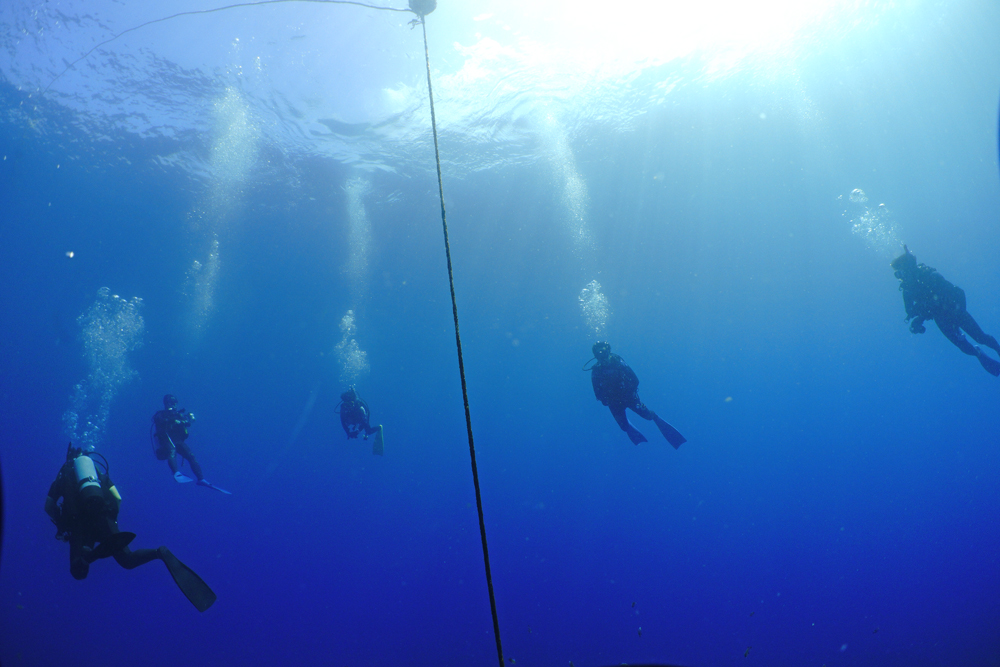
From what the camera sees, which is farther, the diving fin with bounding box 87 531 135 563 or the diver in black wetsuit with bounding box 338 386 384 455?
the diver in black wetsuit with bounding box 338 386 384 455

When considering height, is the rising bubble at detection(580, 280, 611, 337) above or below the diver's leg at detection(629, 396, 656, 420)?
above

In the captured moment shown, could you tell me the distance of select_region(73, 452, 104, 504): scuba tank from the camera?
5.93 m

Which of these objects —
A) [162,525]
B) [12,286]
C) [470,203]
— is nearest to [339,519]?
[162,525]

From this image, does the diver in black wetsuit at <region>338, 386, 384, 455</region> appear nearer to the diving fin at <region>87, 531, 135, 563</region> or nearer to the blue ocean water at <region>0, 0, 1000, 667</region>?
the diving fin at <region>87, 531, 135, 563</region>

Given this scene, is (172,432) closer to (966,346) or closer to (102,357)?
(966,346)

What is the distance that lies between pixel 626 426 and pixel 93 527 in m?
9.50

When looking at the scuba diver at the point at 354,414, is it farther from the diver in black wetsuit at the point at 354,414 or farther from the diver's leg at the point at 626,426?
the diver's leg at the point at 626,426

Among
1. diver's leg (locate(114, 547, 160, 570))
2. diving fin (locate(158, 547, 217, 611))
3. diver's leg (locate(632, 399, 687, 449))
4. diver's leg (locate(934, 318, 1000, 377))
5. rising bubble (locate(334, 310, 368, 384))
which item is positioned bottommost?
diving fin (locate(158, 547, 217, 611))

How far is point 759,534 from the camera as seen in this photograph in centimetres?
5241

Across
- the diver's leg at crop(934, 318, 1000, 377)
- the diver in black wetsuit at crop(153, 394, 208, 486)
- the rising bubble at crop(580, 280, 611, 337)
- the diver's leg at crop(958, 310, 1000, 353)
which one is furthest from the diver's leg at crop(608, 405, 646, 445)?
the rising bubble at crop(580, 280, 611, 337)

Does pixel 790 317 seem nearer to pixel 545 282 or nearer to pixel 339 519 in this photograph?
pixel 545 282

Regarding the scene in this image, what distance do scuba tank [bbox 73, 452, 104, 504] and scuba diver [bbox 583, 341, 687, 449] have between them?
8.73 metres

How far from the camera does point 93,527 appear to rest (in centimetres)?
605

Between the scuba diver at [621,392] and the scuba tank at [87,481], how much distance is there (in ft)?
28.6
